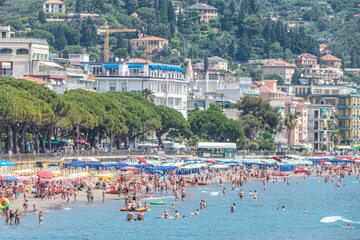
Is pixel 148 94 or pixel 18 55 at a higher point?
pixel 18 55

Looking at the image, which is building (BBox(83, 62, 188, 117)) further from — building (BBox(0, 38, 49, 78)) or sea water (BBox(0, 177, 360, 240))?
sea water (BBox(0, 177, 360, 240))

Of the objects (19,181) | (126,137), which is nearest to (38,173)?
(19,181)

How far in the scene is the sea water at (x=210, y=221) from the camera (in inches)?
3292

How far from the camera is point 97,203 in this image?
3898 inches

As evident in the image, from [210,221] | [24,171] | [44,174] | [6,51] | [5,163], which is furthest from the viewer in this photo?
[6,51]

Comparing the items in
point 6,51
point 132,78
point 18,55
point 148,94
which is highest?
point 6,51

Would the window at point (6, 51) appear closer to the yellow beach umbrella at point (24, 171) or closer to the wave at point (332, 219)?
the yellow beach umbrella at point (24, 171)

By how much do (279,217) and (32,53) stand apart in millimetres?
61688

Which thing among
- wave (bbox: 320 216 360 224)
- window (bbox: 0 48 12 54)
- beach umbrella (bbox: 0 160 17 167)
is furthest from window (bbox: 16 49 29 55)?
wave (bbox: 320 216 360 224)

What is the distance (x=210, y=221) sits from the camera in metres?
93.8

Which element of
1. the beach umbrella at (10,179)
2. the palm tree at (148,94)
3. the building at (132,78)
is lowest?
the beach umbrella at (10,179)

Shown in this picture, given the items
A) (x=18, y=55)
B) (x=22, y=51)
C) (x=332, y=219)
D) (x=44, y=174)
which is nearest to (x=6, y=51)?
(x=18, y=55)

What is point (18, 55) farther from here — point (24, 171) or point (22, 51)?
point (24, 171)

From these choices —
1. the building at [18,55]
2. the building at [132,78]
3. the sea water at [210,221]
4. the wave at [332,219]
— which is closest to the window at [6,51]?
the building at [18,55]
